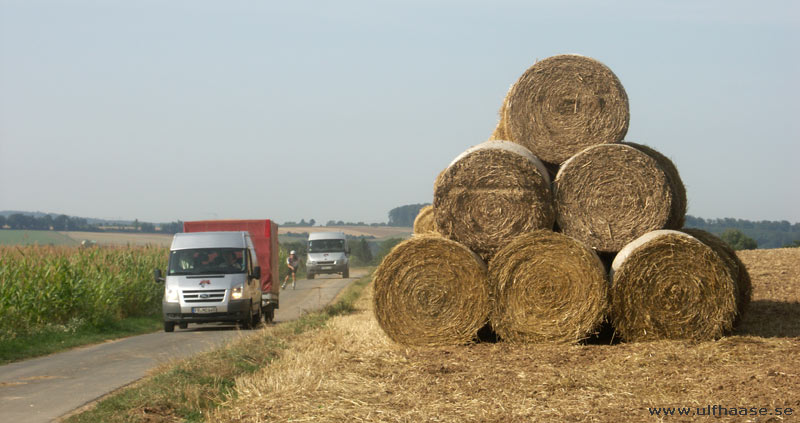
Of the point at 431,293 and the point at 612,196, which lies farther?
the point at 431,293

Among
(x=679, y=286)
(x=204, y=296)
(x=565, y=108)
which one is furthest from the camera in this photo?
(x=204, y=296)

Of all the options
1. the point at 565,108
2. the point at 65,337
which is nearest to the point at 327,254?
the point at 65,337

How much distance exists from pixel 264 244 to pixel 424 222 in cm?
864

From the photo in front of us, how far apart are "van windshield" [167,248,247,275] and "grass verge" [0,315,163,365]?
2.05 metres

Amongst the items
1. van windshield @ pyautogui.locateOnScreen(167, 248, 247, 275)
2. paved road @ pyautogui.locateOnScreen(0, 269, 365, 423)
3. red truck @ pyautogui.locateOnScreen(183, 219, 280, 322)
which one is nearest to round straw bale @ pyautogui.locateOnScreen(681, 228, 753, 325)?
paved road @ pyautogui.locateOnScreen(0, 269, 365, 423)

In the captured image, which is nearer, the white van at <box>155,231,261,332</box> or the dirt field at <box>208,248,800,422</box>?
the dirt field at <box>208,248,800,422</box>

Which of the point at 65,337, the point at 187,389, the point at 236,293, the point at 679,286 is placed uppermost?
the point at 679,286

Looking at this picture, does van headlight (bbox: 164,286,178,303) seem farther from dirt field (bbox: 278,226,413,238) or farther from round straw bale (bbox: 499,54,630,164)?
dirt field (bbox: 278,226,413,238)

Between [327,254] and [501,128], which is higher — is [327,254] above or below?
below

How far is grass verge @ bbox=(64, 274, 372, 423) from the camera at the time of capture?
29.1ft

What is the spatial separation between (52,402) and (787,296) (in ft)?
36.2

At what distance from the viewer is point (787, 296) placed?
14.3m

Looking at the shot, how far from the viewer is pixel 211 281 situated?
2000 centimetres

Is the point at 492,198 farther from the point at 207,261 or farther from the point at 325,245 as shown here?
the point at 325,245
